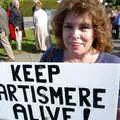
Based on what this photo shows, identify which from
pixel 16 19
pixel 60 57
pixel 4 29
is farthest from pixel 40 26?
pixel 60 57

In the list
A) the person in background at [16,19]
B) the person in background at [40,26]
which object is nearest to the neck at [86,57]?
the person in background at [40,26]

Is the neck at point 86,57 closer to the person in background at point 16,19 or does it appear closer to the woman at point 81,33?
the woman at point 81,33

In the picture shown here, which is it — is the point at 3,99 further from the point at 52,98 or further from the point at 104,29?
the point at 104,29

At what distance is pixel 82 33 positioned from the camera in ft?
7.45

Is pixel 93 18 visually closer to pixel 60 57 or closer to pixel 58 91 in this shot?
pixel 60 57

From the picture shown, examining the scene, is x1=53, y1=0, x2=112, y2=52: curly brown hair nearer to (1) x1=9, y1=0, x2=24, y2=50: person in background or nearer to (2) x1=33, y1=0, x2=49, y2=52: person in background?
(2) x1=33, y1=0, x2=49, y2=52: person in background

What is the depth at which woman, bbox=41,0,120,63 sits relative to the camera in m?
2.29

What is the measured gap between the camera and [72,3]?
2.31m

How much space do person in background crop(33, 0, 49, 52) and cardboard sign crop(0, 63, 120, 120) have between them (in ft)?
28.7

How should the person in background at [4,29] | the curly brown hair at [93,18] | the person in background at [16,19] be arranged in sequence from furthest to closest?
the person in background at [16,19] → the person in background at [4,29] → the curly brown hair at [93,18]

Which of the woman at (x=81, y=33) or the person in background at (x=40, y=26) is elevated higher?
the woman at (x=81, y=33)

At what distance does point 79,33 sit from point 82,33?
0.02 m

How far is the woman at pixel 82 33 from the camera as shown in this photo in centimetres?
229

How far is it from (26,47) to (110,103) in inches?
429
